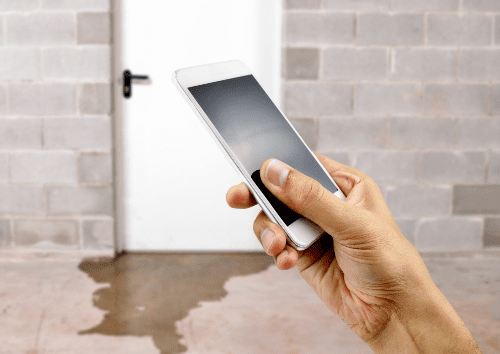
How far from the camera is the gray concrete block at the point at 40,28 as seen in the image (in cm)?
228

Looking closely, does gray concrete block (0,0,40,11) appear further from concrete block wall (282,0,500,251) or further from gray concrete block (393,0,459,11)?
gray concrete block (393,0,459,11)

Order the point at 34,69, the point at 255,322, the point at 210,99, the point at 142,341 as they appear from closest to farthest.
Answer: the point at 210,99, the point at 142,341, the point at 255,322, the point at 34,69

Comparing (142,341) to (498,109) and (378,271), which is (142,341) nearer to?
(378,271)

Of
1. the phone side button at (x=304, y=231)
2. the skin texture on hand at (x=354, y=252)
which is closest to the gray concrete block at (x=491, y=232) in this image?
the skin texture on hand at (x=354, y=252)

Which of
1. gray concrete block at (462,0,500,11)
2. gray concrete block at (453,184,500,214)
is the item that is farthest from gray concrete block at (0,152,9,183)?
gray concrete block at (462,0,500,11)

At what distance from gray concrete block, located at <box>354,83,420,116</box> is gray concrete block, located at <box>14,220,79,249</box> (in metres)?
1.80

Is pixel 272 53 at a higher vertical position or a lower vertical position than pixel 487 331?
higher

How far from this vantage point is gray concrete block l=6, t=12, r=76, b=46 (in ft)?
7.48

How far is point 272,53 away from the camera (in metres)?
2.38

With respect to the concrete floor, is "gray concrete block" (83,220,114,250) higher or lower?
higher

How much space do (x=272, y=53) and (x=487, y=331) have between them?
1.73 meters

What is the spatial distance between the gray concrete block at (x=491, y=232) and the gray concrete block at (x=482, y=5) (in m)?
1.22

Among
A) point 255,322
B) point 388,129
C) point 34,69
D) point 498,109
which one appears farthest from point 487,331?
point 34,69

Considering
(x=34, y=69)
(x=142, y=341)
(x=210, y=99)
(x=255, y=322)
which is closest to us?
(x=210, y=99)
